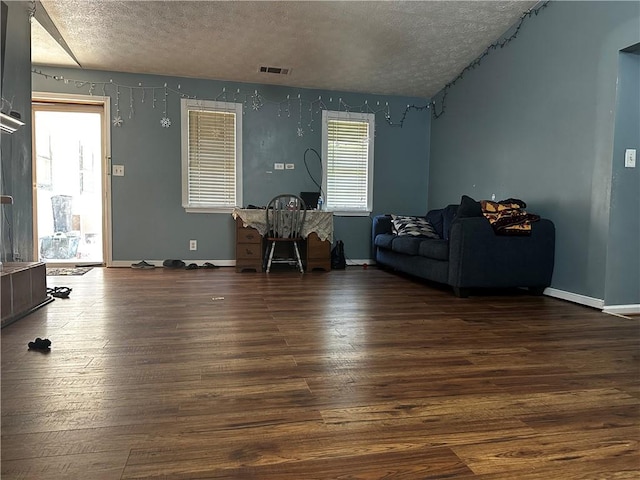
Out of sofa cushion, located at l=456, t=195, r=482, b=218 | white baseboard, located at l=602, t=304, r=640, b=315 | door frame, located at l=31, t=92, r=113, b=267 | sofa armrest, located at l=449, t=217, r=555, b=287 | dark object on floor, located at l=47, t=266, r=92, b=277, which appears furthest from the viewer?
door frame, located at l=31, t=92, r=113, b=267

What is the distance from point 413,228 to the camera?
4.60 metres

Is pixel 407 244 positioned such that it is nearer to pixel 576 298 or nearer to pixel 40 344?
pixel 576 298

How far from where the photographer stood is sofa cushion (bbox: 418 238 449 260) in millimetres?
3518

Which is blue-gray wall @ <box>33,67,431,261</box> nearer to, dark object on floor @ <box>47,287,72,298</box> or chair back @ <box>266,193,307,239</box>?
chair back @ <box>266,193,307,239</box>

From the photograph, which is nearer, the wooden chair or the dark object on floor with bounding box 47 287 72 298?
the dark object on floor with bounding box 47 287 72 298

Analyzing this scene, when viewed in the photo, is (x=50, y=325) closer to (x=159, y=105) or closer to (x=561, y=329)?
(x=561, y=329)


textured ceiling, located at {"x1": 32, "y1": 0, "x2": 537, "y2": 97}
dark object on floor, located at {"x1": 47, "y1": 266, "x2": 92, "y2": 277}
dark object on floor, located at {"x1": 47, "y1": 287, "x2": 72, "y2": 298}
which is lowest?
dark object on floor, located at {"x1": 47, "y1": 266, "x2": 92, "y2": 277}

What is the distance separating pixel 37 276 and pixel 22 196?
84 cm

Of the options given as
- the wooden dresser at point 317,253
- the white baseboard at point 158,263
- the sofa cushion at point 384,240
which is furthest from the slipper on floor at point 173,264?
the sofa cushion at point 384,240

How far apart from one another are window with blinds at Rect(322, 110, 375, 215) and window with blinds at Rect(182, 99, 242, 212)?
1.18 metres

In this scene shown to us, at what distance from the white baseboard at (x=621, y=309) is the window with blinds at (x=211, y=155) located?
157 inches

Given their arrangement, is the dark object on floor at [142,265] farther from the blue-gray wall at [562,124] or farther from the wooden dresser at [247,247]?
the blue-gray wall at [562,124]

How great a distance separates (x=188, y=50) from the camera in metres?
4.41

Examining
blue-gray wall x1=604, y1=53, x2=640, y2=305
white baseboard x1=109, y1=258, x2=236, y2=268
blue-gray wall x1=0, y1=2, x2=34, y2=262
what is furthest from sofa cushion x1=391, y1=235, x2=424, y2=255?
blue-gray wall x1=0, y1=2, x2=34, y2=262
